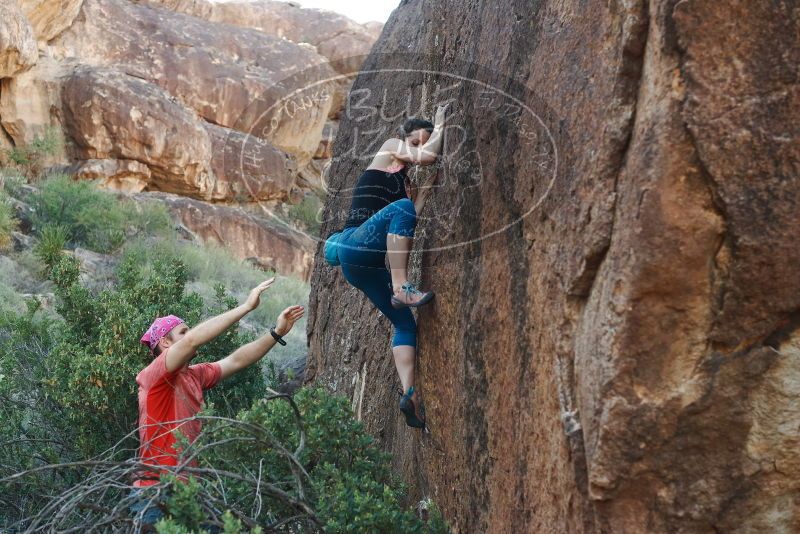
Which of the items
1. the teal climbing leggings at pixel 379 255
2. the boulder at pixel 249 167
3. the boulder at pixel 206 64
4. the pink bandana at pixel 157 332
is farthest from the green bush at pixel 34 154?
the teal climbing leggings at pixel 379 255

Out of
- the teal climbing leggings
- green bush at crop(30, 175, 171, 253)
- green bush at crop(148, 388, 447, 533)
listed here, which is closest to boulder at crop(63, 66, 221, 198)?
green bush at crop(30, 175, 171, 253)

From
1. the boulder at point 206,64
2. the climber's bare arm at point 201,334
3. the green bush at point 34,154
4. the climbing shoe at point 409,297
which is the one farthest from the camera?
the boulder at point 206,64

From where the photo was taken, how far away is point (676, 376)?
8.06 feet

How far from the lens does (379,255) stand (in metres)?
4.46

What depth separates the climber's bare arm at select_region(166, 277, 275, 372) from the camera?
4746mm

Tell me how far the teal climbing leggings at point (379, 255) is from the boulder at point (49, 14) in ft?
53.5

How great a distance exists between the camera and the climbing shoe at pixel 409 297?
421 cm

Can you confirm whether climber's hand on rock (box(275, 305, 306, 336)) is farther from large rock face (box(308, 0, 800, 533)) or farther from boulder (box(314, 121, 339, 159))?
boulder (box(314, 121, 339, 159))

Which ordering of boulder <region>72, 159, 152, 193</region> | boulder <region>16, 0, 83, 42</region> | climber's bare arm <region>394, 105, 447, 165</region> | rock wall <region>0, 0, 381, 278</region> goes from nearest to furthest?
climber's bare arm <region>394, 105, 447, 165</region>, boulder <region>16, 0, 83, 42</region>, rock wall <region>0, 0, 381, 278</region>, boulder <region>72, 159, 152, 193</region>

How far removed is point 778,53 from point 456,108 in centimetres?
215

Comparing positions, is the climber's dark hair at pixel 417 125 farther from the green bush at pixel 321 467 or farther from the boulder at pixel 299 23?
the boulder at pixel 299 23

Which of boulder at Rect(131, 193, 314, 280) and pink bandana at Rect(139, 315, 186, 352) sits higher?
pink bandana at Rect(139, 315, 186, 352)

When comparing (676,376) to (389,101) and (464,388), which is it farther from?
(389,101)

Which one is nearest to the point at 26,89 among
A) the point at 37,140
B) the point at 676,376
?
the point at 37,140
